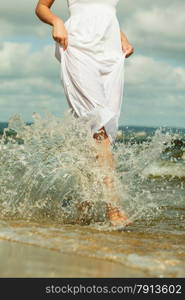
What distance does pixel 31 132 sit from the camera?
4.37 meters

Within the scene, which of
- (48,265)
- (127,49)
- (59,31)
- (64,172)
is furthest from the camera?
(127,49)

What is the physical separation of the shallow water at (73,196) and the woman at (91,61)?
0.35ft

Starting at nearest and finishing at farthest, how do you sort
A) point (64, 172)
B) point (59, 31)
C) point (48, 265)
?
point (48, 265)
point (59, 31)
point (64, 172)

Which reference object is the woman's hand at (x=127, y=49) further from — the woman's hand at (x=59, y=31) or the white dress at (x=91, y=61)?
the woman's hand at (x=59, y=31)

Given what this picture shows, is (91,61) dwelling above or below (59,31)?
below

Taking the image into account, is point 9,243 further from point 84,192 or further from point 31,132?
point 31,132

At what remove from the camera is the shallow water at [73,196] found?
125 inches

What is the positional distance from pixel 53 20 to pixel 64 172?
3.59 feet

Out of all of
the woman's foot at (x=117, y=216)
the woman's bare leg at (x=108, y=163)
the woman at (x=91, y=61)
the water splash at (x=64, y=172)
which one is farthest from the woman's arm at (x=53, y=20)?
the woman's foot at (x=117, y=216)

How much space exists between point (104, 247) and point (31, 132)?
5.30ft

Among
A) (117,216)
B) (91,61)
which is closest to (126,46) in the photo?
(91,61)

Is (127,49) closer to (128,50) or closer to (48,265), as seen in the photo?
(128,50)

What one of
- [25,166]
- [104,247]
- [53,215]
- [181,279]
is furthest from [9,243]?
[25,166]

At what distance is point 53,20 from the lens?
3.97 metres
